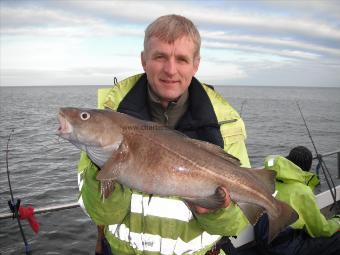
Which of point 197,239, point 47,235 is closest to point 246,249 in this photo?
point 197,239

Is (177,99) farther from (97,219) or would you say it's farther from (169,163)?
(97,219)

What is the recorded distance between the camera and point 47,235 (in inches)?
404

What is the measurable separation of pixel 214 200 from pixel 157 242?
0.78 m

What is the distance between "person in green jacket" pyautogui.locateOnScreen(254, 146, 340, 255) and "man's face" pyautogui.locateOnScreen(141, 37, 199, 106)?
244 centimetres

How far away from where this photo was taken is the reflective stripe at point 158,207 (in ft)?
10.9

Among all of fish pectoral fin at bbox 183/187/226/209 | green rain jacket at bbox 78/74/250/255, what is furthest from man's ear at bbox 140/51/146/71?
fish pectoral fin at bbox 183/187/226/209

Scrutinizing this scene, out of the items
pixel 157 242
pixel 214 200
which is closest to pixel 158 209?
pixel 157 242

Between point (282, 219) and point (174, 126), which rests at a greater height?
point (174, 126)

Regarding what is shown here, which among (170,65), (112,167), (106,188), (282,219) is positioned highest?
(170,65)

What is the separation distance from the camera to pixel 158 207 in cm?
333

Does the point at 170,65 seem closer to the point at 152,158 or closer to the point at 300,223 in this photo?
the point at 152,158

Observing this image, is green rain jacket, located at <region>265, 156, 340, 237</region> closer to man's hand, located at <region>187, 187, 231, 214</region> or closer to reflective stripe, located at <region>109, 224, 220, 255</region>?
reflective stripe, located at <region>109, 224, 220, 255</region>

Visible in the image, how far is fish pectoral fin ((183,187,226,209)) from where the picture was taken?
2.98m

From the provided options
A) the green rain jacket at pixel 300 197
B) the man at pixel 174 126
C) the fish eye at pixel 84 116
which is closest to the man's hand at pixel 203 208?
the man at pixel 174 126
